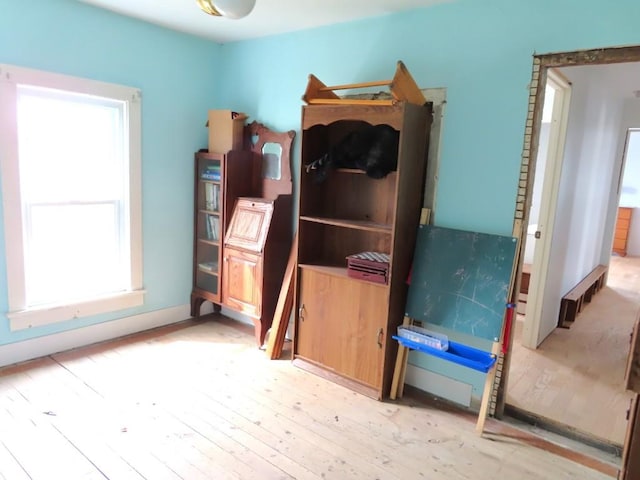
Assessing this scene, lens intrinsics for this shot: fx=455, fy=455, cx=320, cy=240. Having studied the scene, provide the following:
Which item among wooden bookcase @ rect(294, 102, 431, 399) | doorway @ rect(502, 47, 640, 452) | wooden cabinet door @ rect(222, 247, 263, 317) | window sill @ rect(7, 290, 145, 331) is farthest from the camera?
wooden cabinet door @ rect(222, 247, 263, 317)

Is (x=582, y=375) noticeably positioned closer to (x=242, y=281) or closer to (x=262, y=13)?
(x=242, y=281)

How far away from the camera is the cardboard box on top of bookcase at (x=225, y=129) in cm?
361

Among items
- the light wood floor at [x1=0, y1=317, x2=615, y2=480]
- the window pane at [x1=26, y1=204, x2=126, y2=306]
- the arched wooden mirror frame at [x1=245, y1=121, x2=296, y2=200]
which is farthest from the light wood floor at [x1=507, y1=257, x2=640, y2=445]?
the window pane at [x1=26, y1=204, x2=126, y2=306]

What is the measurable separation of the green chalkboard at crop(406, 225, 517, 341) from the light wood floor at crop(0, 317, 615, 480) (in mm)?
589

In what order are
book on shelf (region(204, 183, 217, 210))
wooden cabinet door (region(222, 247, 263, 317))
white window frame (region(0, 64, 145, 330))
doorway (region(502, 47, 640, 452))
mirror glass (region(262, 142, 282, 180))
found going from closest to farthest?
1. doorway (region(502, 47, 640, 452))
2. white window frame (region(0, 64, 145, 330))
3. wooden cabinet door (region(222, 247, 263, 317))
4. mirror glass (region(262, 142, 282, 180))
5. book on shelf (region(204, 183, 217, 210))

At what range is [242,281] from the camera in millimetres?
3580

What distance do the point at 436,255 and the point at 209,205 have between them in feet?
6.79

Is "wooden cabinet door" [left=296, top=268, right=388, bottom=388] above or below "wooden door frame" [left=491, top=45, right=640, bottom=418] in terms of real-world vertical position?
below

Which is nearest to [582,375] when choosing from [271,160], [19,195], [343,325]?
[343,325]

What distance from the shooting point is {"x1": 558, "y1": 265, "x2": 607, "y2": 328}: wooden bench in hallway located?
13.9 feet

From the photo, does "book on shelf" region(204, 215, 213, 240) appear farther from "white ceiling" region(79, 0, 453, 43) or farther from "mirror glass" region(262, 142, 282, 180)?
"white ceiling" region(79, 0, 453, 43)

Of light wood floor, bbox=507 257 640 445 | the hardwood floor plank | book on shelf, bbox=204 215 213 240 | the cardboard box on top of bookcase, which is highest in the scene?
the cardboard box on top of bookcase

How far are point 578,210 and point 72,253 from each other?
14.0 ft

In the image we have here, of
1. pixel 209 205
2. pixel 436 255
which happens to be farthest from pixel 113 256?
pixel 436 255
